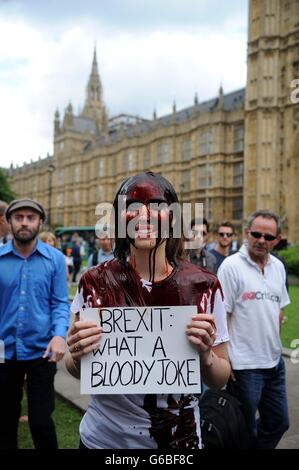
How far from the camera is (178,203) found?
167 centimetres

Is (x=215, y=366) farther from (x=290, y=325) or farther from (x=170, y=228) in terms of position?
(x=290, y=325)

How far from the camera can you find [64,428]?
3.90 meters

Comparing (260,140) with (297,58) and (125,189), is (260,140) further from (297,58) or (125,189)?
(125,189)

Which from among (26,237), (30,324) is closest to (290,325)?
(30,324)

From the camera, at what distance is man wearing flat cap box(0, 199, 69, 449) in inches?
110

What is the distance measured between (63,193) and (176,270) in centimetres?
6644

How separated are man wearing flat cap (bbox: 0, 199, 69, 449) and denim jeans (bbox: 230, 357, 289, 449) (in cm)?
124

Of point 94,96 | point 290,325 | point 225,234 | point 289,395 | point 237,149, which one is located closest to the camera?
point 289,395

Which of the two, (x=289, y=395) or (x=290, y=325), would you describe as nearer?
(x=289, y=395)

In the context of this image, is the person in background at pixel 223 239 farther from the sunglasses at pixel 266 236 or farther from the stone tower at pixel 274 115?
the stone tower at pixel 274 115

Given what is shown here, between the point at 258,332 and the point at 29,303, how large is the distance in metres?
1.53

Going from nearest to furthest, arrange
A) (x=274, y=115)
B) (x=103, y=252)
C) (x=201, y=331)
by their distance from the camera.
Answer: (x=201, y=331)
(x=103, y=252)
(x=274, y=115)

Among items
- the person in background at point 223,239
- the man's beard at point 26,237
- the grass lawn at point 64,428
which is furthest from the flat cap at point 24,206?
the person in background at point 223,239

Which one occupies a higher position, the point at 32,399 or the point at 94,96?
the point at 94,96
